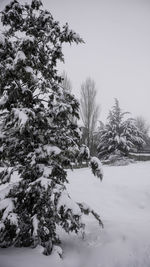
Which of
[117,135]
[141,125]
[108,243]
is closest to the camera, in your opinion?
[108,243]

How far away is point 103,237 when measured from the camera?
319 centimetres

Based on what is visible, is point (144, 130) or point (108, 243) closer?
point (108, 243)

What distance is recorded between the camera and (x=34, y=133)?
8.64 ft

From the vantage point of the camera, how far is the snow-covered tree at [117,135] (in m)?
13.5

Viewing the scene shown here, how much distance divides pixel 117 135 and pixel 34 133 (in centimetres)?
1170

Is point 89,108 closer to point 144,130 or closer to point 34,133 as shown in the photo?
point 34,133

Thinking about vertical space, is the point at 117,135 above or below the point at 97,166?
above

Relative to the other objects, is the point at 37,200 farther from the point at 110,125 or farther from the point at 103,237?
the point at 110,125

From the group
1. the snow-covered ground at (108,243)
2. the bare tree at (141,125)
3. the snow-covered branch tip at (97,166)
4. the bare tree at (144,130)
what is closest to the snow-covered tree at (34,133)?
the snow-covered ground at (108,243)

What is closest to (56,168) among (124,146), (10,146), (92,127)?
(10,146)

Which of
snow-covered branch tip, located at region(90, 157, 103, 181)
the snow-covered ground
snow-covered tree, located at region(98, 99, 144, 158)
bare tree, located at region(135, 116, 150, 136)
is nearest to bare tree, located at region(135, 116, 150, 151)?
bare tree, located at region(135, 116, 150, 136)

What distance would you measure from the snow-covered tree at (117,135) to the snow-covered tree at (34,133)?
11.0m

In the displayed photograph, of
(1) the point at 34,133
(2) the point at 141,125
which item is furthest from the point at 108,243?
(2) the point at 141,125

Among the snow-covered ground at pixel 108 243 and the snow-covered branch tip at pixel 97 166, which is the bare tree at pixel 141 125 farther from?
the snow-covered branch tip at pixel 97 166
